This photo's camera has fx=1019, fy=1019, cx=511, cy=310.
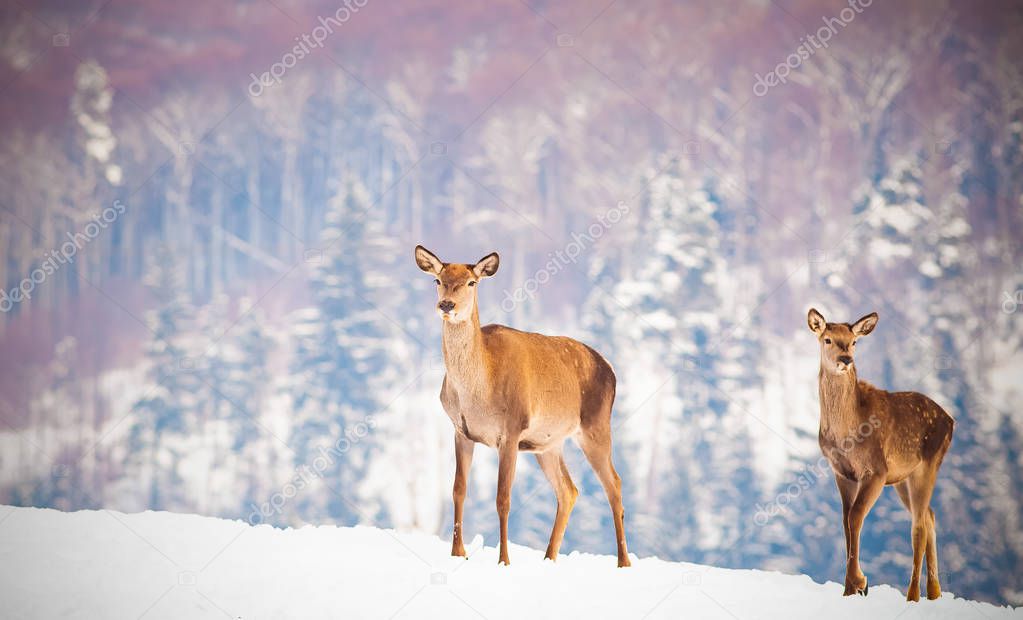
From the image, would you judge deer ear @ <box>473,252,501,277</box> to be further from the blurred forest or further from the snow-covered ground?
the blurred forest

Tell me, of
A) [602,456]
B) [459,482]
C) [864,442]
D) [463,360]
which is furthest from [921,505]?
[463,360]

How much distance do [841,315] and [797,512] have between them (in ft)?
17.0

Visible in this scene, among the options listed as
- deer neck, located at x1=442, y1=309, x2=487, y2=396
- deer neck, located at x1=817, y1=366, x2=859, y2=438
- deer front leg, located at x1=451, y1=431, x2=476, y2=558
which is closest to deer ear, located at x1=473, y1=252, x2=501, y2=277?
deer neck, located at x1=442, y1=309, x2=487, y2=396

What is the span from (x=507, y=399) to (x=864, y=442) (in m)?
3.22

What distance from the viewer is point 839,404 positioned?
917cm

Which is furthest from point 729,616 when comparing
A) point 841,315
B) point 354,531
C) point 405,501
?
point 841,315

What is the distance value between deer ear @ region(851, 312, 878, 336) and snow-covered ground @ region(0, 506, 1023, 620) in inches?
92.8

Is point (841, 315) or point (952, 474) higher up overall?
point (841, 315)

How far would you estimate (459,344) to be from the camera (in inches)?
356

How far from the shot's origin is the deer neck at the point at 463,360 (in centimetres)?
906

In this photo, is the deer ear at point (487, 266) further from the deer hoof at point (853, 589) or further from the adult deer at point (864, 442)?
the deer hoof at point (853, 589)

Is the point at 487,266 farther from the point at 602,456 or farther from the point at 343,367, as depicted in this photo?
the point at 343,367

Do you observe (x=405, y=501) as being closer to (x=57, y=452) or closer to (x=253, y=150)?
(x=57, y=452)

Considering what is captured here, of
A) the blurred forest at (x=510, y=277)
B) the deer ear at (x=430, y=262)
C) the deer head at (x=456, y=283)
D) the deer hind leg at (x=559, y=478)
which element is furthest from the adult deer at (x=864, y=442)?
the blurred forest at (x=510, y=277)
